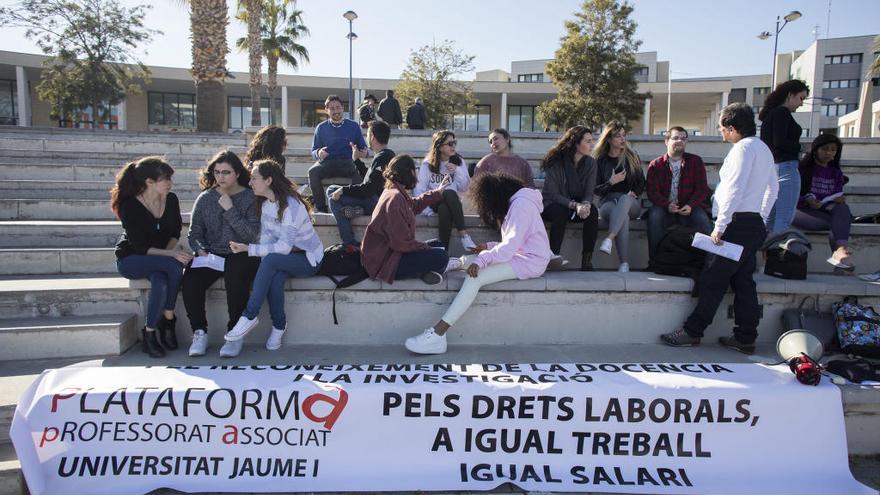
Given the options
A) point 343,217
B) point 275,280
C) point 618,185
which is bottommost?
point 275,280

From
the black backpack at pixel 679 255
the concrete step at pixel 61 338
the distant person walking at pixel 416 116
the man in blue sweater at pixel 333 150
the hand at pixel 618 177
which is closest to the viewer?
the concrete step at pixel 61 338

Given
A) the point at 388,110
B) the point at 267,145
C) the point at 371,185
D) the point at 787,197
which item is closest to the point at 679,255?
the point at 787,197

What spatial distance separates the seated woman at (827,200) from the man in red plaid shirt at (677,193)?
1134 mm

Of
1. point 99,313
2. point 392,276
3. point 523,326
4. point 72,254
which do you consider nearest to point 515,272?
point 523,326

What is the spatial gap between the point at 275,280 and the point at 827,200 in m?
5.51

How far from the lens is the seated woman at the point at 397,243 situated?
424cm

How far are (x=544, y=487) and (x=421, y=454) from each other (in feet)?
2.37

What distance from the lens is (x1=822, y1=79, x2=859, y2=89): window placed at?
44875 millimetres

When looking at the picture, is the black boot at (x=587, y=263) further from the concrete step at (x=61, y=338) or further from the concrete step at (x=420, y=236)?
the concrete step at (x=61, y=338)

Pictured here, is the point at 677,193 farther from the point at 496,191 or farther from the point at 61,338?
the point at 61,338

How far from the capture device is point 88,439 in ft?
9.48

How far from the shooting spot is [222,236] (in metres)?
4.34

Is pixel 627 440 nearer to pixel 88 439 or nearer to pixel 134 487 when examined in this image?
pixel 134 487

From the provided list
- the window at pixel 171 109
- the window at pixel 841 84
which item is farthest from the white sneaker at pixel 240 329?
the window at pixel 841 84
